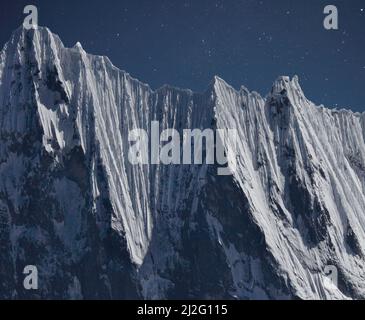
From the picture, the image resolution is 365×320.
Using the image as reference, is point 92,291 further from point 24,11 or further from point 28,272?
point 24,11

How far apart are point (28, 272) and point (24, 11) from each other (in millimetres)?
64055
